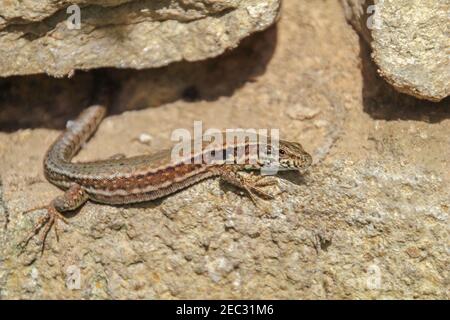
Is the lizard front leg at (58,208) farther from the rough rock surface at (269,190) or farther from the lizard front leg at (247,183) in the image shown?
the lizard front leg at (247,183)

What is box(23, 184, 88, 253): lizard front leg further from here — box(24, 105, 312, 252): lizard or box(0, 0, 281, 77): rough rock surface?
box(0, 0, 281, 77): rough rock surface

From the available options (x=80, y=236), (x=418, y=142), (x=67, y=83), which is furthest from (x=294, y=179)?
(x=67, y=83)

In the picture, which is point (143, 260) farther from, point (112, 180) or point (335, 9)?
point (335, 9)

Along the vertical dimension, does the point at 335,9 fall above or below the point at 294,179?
above

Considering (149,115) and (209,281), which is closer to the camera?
(209,281)

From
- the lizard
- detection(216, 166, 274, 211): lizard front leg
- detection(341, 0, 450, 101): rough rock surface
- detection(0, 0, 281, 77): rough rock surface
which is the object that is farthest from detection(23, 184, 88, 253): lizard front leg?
detection(341, 0, 450, 101): rough rock surface

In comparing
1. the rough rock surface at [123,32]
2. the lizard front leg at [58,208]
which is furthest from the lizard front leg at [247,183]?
the lizard front leg at [58,208]

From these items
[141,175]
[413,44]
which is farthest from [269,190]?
[413,44]
